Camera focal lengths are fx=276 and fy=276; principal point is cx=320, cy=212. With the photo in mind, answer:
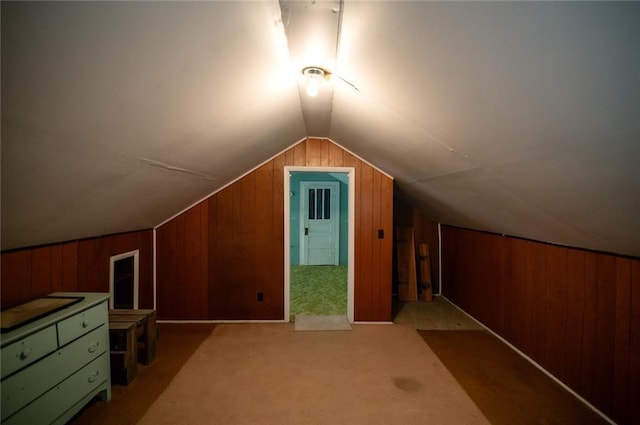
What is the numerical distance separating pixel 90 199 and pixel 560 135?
2.76 m

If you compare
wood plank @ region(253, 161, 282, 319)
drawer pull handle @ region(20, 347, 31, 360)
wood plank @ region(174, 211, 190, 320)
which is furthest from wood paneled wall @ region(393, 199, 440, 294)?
drawer pull handle @ region(20, 347, 31, 360)

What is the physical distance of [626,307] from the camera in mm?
1881

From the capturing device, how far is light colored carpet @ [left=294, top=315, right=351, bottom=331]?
347 cm

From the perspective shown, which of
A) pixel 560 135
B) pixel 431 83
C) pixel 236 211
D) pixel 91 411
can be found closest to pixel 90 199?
pixel 91 411

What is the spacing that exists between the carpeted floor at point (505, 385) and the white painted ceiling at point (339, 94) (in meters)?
1.24

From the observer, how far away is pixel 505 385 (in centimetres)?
236

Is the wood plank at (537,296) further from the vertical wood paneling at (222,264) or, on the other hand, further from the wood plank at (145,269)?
the wood plank at (145,269)

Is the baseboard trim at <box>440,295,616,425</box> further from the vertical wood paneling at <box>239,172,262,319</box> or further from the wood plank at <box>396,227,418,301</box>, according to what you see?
the vertical wood paneling at <box>239,172,262,319</box>

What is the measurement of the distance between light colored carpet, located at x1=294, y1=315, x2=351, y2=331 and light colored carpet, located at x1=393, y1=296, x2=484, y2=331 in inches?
29.4

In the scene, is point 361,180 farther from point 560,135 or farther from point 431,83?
point 560,135

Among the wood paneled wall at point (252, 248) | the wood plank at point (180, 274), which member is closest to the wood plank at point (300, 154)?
the wood paneled wall at point (252, 248)

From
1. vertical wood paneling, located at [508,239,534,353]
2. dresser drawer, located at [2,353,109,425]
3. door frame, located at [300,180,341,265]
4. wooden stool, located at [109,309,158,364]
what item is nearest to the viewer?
dresser drawer, located at [2,353,109,425]

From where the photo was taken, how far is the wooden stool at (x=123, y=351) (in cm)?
232

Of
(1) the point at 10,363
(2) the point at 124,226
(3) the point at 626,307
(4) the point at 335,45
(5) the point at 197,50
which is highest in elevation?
(4) the point at 335,45
